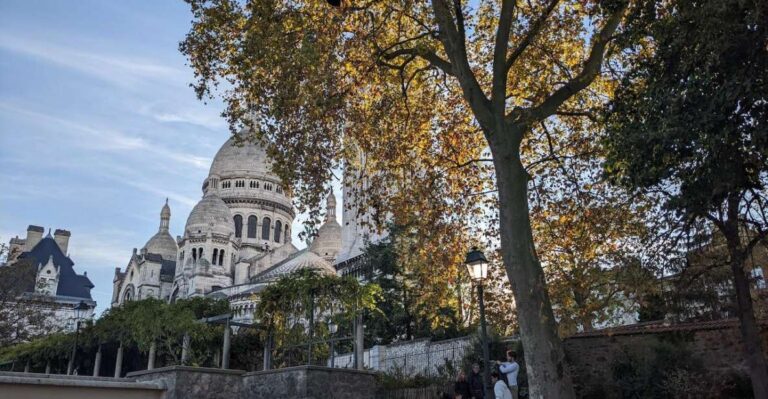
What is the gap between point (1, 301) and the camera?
35.6m

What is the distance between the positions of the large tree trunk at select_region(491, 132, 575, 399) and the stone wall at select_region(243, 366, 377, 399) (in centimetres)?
529

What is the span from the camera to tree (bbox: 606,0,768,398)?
9.38 m

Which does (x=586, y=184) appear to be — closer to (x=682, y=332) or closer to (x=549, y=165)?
(x=549, y=165)

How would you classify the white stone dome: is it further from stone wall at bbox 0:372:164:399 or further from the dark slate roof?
stone wall at bbox 0:372:164:399

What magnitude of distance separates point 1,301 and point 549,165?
3173 centimetres

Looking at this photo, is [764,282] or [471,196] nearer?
[471,196]

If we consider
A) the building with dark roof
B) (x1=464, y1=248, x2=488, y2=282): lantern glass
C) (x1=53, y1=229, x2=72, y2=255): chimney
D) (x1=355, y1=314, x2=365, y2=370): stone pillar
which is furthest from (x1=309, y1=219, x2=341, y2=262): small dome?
(x1=464, y1=248, x2=488, y2=282): lantern glass

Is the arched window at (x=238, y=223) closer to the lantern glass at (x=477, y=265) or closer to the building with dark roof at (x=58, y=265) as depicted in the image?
the building with dark roof at (x=58, y=265)

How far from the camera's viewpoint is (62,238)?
89.0 metres

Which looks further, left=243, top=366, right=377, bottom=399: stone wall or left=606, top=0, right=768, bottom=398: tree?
left=243, top=366, right=377, bottom=399: stone wall

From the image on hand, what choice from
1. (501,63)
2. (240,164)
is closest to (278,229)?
(240,164)

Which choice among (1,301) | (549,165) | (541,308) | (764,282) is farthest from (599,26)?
(1,301)

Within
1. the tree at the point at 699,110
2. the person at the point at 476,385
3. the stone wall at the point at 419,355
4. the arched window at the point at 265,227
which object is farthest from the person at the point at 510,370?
the arched window at the point at 265,227

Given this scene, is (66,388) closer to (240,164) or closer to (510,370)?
(510,370)
